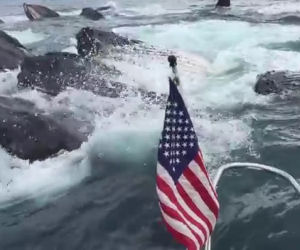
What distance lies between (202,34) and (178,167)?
59.8ft

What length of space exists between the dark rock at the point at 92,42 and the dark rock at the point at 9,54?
74.8 inches

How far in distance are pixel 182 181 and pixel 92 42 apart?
12.8 m

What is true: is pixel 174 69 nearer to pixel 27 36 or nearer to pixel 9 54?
pixel 9 54

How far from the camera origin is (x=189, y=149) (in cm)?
545

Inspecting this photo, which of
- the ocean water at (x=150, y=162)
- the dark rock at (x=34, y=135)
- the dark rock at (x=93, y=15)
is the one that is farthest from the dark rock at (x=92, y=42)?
the dark rock at (x=93, y=15)

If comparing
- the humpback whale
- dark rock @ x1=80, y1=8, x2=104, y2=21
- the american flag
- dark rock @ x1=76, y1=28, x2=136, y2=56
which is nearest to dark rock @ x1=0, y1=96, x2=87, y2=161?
the american flag

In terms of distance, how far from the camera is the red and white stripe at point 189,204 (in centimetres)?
524

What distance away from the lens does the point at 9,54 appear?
17.1 m

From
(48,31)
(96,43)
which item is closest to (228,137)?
(96,43)

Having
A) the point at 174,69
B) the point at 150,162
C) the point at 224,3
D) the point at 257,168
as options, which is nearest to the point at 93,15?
the point at 224,3

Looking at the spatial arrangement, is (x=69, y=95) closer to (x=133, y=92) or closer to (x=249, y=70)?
(x=133, y=92)

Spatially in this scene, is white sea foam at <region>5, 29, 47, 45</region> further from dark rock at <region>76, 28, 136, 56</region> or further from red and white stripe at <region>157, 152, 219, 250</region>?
red and white stripe at <region>157, 152, 219, 250</region>

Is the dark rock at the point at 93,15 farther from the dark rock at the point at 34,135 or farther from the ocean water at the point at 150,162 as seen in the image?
the dark rock at the point at 34,135

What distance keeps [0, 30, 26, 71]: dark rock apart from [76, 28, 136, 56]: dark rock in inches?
74.8
